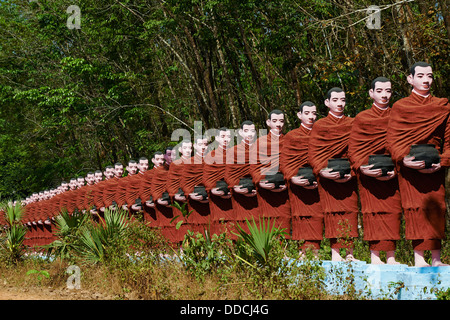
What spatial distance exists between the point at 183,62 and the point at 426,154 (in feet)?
46.4

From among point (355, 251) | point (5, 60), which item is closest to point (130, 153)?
point (5, 60)

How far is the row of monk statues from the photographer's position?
5.91m

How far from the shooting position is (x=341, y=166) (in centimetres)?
662

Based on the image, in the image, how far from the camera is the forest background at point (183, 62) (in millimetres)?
11672

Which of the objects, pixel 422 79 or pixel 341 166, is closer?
pixel 422 79

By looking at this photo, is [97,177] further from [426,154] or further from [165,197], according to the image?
[426,154]

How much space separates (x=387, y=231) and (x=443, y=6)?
15.0 feet

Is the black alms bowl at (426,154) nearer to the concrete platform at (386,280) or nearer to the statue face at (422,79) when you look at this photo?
the statue face at (422,79)

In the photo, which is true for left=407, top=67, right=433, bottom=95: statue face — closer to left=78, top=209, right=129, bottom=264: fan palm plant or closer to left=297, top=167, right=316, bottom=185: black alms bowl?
left=297, top=167, right=316, bottom=185: black alms bowl

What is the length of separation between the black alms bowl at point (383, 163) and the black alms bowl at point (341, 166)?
426 millimetres

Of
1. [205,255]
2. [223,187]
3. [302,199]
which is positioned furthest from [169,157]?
[302,199]

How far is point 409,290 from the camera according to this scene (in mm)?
5664

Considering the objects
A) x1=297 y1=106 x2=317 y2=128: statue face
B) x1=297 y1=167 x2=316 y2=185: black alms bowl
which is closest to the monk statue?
x1=297 y1=167 x2=316 y2=185: black alms bowl

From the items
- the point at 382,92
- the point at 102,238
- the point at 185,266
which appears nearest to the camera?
the point at 382,92
